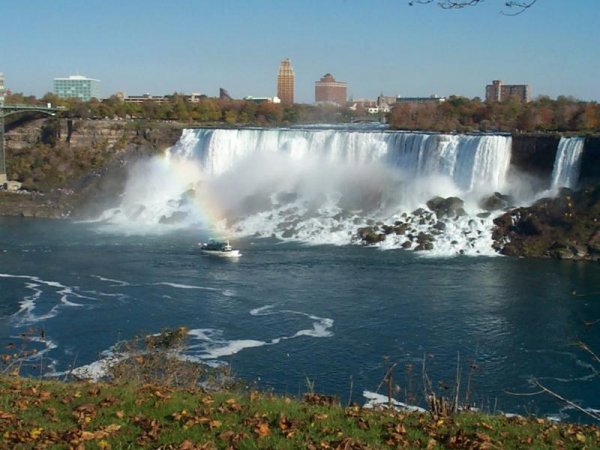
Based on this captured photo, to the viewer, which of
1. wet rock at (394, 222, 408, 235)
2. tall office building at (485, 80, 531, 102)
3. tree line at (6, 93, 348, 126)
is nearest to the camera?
wet rock at (394, 222, 408, 235)

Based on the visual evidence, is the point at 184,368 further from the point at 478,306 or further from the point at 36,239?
the point at 36,239

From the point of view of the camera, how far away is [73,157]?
34594mm

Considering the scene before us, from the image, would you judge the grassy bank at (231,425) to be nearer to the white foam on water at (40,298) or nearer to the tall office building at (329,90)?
the white foam on water at (40,298)

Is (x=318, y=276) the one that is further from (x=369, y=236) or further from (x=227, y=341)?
(x=227, y=341)

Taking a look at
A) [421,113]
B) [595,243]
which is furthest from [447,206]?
[421,113]

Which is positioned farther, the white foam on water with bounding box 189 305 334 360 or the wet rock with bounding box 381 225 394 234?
the wet rock with bounding box 381 225 394 234

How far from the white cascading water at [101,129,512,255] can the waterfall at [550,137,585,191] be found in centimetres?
175

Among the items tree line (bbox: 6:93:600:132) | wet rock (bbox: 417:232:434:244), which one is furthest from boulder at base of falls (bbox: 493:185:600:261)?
tree line (bbox: 6:93:600:132)

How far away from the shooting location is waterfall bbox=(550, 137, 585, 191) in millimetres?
24875

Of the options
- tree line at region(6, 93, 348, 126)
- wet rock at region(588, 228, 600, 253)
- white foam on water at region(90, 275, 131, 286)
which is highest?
tree line at region(6, 93, 348, 126)

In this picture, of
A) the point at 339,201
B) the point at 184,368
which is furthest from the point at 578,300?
the point at 339,201

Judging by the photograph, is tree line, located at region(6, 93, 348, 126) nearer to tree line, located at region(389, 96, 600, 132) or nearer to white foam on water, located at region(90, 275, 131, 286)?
tree line, located at region(389, 96, 600, 132)

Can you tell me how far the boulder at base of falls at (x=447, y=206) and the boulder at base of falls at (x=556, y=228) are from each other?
136cm

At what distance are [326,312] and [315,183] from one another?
1474 centimetres
